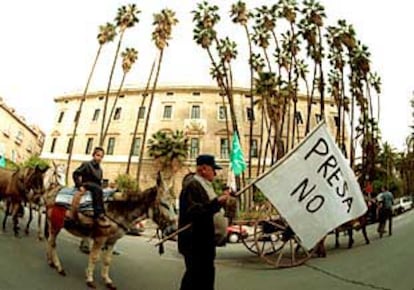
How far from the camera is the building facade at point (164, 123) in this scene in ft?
195

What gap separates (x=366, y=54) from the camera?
4797 centimetres

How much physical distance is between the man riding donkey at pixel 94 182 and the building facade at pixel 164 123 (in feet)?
158

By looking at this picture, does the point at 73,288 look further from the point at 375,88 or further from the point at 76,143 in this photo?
the point at 76,143

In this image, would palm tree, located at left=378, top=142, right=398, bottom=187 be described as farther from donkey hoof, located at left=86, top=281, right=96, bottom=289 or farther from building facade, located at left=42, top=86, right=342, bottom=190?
donkey hoof, located at left=86, top=281, right=96, bottom=289

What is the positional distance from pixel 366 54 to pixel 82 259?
4162 cm

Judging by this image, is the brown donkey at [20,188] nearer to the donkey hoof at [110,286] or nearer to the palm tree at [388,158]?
the donkey hoof at [110,286]

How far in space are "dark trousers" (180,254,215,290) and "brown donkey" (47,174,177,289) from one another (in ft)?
10.6

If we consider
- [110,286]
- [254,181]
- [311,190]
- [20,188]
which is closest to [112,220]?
[110,286]

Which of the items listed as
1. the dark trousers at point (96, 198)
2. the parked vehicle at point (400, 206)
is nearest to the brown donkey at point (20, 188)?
the dark trousers at point (96, 198)

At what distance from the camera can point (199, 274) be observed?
5.69 meters

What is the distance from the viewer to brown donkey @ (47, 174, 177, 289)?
30.0 ft

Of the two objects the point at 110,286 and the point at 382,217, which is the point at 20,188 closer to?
the point at 110,286

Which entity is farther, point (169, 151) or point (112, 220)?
point (169, 151)

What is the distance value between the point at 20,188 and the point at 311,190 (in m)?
8.13
